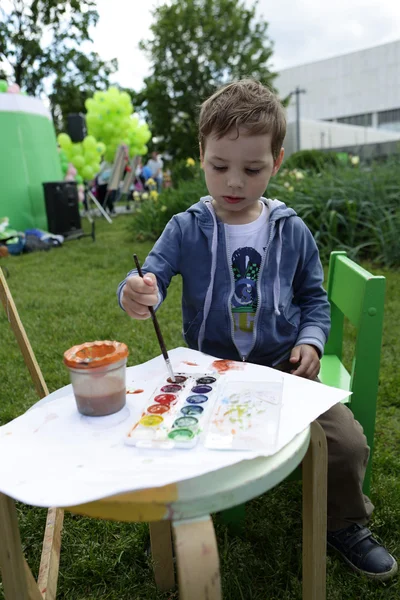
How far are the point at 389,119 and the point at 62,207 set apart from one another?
3545 cm

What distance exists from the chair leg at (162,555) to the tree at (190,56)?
1714 centimetres

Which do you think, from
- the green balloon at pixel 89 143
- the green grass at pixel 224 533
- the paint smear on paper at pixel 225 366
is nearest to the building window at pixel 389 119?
the green balloon at pixel 89 143

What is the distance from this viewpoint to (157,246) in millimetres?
1426

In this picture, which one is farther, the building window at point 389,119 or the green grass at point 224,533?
the building window at point 389,119

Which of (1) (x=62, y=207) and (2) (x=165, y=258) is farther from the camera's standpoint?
(1) (x=62, y=207)

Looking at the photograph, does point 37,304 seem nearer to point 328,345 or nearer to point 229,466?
point 328,345

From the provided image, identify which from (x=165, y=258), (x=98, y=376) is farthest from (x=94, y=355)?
(x=165, y=258)

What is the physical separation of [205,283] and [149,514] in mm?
814

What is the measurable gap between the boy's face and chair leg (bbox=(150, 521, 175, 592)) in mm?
839

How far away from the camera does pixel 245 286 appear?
1.42 metres

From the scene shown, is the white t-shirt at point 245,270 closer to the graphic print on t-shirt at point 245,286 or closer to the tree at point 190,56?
the graphic print on t-shirt at point 245,286

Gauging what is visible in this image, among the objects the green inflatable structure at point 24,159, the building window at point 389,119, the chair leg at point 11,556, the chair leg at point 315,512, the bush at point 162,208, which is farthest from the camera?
the building window at point 389,119

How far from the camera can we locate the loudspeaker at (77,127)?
344 inches

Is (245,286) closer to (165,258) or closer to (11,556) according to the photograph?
(165,258)
